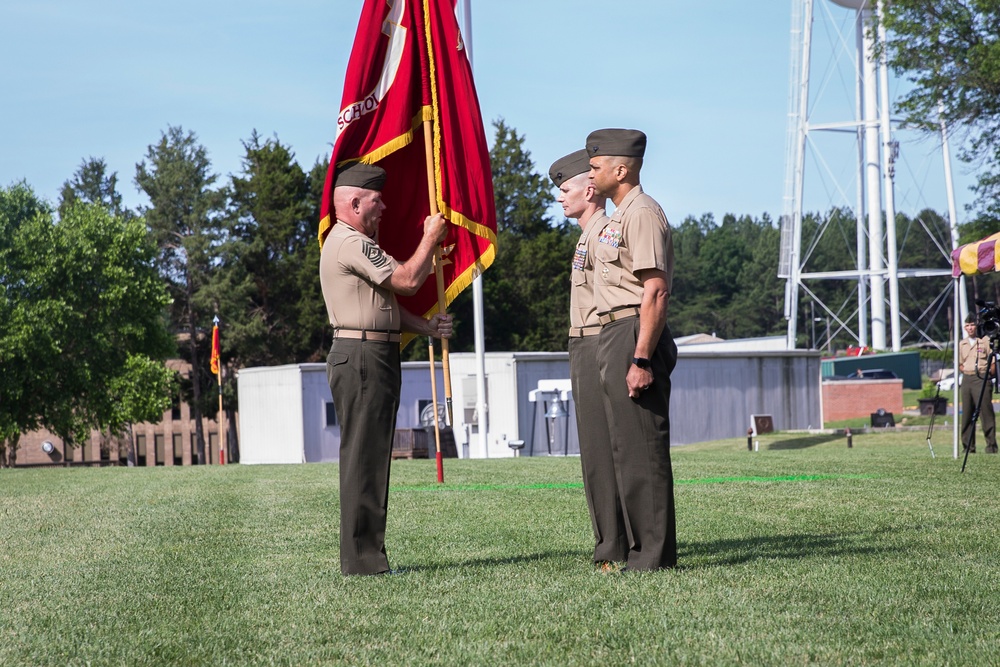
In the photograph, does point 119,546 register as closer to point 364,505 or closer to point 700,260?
point 364,505

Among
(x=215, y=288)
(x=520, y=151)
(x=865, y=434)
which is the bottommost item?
(x=865, y=434)

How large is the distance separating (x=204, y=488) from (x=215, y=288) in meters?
51.8

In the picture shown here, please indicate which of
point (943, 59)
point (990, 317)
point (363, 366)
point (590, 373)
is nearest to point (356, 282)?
point (363, 366)

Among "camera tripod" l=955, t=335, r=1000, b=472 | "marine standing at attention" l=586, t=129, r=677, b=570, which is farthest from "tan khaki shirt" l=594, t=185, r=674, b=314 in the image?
"camera tripod" l=955, t=335, r=1000, b=472

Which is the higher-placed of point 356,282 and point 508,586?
→ point 356,282

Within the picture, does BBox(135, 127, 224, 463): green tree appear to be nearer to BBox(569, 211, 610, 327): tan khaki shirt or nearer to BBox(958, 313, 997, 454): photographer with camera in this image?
BBox(958, 313, 997, 454): photographer with camera

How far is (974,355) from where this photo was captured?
1841 cm

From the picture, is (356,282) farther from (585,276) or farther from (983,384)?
(983,384)

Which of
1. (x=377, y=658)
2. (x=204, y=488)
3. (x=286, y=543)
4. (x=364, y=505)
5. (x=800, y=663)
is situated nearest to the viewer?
(x=800, y=663)

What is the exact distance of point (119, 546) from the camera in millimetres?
7977

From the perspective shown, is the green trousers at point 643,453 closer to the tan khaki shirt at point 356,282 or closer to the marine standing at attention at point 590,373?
the marine standing at attention at point 590,373

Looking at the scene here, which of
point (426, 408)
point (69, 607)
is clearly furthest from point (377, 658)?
point (426, 408)

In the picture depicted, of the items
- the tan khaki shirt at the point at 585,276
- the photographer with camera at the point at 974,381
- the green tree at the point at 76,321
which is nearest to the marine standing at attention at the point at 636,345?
the tan khaki shirt at the point at 585,276

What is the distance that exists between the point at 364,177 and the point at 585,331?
1.53 meters
